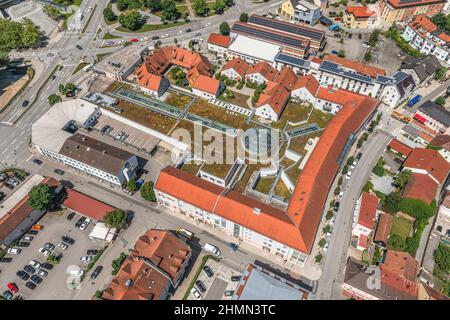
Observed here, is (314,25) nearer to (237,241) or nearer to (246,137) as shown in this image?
(246,137)

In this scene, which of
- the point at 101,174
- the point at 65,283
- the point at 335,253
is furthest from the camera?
the point at 101,174

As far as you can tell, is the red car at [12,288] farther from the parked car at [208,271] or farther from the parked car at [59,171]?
the parked car at [208,271]

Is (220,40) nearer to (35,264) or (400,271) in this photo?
(35,264)

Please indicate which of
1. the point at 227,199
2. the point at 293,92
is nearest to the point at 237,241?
the point at 227,199

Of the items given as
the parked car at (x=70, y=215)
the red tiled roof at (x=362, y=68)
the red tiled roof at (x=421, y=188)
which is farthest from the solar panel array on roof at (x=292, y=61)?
the parked car at (x=70, y=215)

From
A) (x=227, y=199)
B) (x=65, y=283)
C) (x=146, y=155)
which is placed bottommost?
(x=65, y=283)

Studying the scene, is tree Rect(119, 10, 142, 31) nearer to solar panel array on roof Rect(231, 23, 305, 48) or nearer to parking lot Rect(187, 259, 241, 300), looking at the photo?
solar panel array on roof Rect(231, 23, 305, 48)
